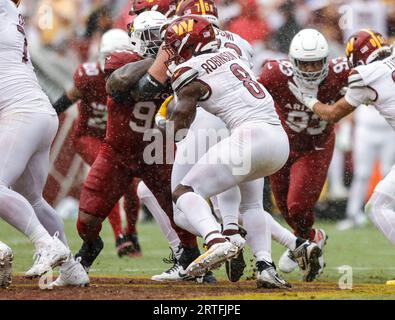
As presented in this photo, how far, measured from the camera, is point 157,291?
6070 mm

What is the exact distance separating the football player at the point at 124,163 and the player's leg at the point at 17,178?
2.90ft

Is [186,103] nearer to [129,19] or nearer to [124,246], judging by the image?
[124,246]

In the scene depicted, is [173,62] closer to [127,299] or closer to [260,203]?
[260,203]

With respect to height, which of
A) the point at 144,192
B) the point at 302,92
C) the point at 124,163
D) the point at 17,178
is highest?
the point at 302,92

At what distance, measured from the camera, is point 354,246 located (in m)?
9.95

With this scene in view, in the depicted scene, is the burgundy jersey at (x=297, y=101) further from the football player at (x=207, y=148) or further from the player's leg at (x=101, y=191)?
the player's leg at (x=101, y=191)

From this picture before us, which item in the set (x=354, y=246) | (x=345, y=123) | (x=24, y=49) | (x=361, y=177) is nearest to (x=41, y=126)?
(x=24, y=49)

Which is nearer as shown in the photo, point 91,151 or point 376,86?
point 376,86

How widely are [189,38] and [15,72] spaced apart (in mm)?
1024

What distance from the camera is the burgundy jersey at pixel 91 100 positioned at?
8211 mm

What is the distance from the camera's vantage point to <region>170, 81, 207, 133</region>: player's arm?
5.91 m

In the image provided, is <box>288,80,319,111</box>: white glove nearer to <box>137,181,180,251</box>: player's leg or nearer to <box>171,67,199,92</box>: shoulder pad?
<box>137,181,180,251</box>: player's leg

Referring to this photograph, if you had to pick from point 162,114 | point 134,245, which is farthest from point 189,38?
point 134,245

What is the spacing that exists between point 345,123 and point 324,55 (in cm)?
542
